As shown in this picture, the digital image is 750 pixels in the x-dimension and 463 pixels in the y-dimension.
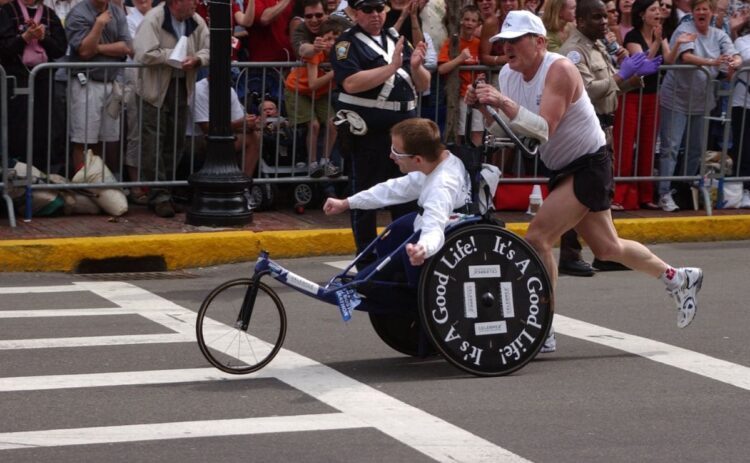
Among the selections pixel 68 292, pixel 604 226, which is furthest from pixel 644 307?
pixel 68 292

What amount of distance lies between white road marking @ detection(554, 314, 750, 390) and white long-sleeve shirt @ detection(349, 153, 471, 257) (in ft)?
4.94

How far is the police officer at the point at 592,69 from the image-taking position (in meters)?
11.6

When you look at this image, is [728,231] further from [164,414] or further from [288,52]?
[164,414]

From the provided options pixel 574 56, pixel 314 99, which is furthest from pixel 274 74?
pixel 574 56

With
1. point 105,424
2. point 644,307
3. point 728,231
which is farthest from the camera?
point 728,231

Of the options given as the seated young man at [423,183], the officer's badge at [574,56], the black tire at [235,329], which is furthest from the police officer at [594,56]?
the black tire at [235,329]

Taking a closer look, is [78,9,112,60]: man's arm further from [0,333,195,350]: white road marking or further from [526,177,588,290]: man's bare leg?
[526,177,588,290]: man's bare leg

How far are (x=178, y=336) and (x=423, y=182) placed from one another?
6.27 ft

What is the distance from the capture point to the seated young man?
25.4ft

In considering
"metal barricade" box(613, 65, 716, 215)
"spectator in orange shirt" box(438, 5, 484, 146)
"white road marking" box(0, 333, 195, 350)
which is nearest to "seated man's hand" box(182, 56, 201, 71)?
"spectator in orange shirt" box(438, 5, 484, 146)

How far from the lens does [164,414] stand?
707cm

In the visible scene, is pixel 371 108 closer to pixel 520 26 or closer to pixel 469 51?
pixel 520 26

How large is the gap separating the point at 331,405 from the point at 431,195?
48.7 inches

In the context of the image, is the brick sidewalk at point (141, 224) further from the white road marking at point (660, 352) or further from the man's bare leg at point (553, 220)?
the man's bare leg at point (553, 220)
